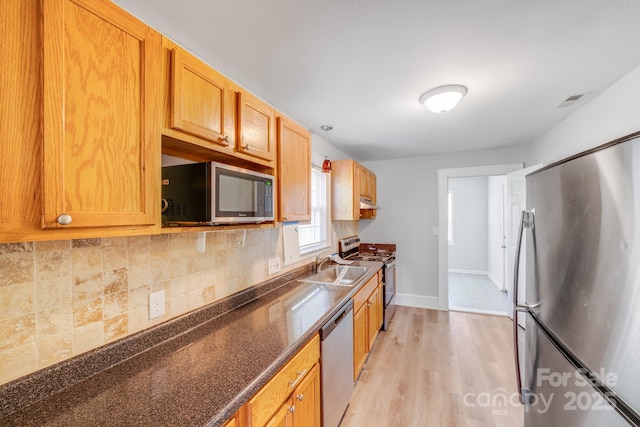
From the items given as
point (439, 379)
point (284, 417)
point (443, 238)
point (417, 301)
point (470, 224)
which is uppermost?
point (470, 224)

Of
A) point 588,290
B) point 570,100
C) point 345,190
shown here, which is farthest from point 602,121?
point 345,190

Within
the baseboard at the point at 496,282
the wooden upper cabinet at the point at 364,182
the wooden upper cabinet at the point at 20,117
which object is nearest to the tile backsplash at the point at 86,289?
the wooden upper cabinet at the point at 20,117

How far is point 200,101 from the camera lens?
111 cm

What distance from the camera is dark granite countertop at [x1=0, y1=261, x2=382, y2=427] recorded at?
0.77 m

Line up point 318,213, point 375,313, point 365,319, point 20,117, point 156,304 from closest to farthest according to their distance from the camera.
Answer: point 20,117
point 156,304
point 365,319
point 375,313
point 318,213

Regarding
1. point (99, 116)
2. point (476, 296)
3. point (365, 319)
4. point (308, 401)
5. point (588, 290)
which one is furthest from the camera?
point (476, 296)

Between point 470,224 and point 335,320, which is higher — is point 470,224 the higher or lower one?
the higher one

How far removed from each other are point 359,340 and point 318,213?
148cm

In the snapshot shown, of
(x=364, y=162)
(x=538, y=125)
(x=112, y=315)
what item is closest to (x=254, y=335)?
(x=112, y=315)

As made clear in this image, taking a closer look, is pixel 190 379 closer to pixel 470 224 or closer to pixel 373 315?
pixel 373 315

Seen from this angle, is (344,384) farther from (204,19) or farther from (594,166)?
(204,19)

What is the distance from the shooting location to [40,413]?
2.57 feet

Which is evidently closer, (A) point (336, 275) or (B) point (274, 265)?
(B) point (274, 265)

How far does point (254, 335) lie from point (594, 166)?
1539 mm
